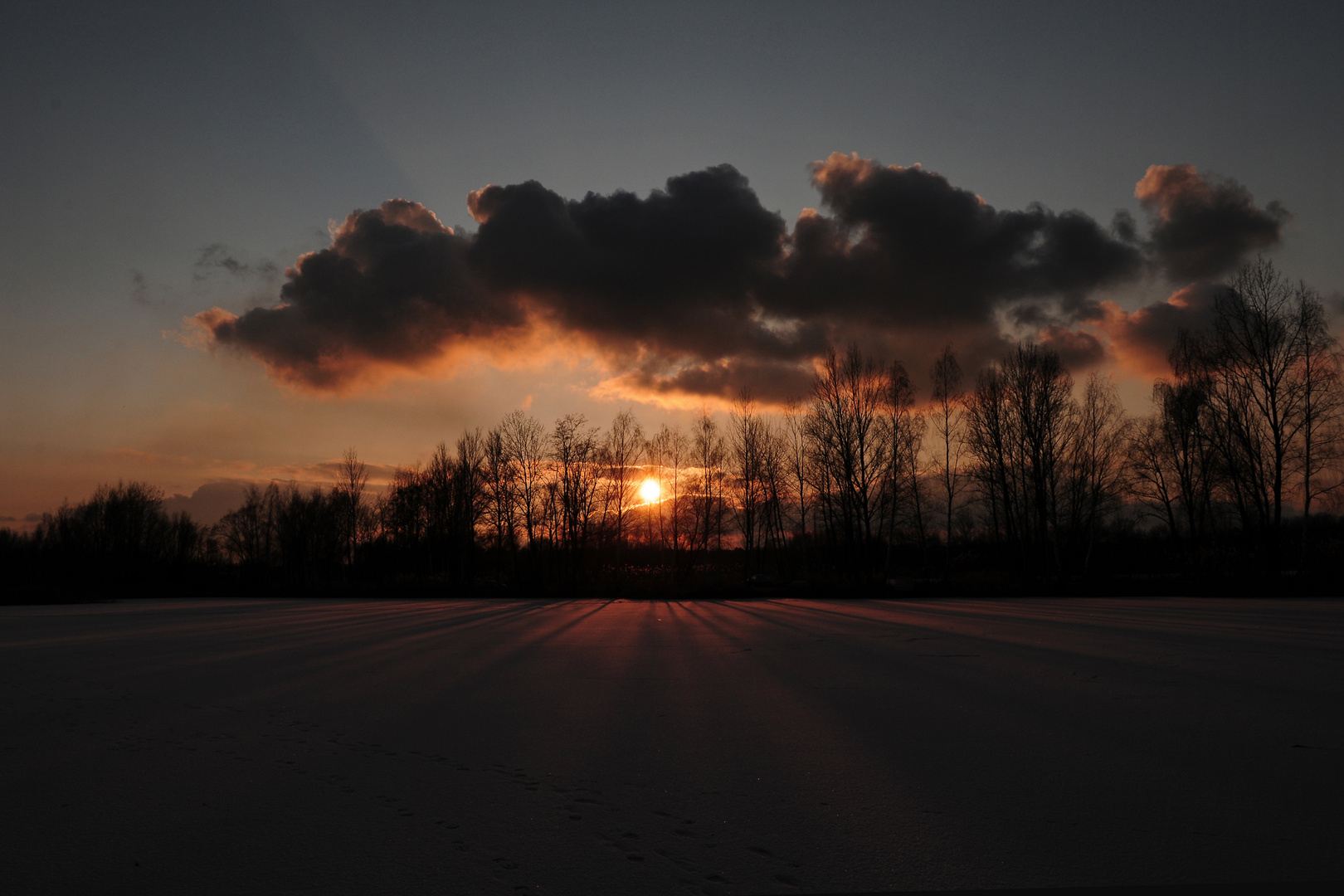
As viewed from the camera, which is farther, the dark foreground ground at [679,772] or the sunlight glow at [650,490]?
the sunlight glow at [650,490]

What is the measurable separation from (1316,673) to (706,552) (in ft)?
101

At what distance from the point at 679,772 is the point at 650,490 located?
32.4 metres

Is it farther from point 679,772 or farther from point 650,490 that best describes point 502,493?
point 679,772

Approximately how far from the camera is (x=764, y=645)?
27.1 ft

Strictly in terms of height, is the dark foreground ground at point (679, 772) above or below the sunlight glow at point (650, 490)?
below

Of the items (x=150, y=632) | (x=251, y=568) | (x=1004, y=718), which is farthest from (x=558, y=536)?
(x=251, y=568)

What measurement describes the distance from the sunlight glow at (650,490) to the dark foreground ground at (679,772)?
28.0 metres

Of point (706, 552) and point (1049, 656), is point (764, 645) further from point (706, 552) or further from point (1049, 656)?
point (706, 552)

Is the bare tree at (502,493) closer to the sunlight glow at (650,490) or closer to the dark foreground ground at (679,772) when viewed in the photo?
the sunlight glow at (650,490)

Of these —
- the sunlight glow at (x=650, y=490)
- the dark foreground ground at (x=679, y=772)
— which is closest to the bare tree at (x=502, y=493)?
the sunlight glow at (x=650, y=490)

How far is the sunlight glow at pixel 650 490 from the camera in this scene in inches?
1389

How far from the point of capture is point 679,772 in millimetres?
3277

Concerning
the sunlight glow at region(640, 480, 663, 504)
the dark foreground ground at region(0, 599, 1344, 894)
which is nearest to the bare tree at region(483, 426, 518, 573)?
the sunlight glow at region(640, 480, 663, 504)

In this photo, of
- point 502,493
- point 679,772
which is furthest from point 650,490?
point 679,772
